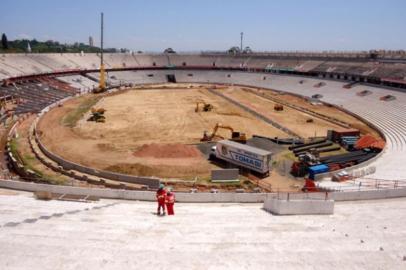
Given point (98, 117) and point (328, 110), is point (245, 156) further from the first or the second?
point (328, 110)

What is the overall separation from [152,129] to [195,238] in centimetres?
3304

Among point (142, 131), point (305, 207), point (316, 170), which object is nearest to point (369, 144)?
point (316, 170)

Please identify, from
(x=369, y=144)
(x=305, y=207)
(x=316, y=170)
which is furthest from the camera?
(x=369, y=144)

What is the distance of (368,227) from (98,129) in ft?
121

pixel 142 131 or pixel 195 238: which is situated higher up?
pixel 195 238

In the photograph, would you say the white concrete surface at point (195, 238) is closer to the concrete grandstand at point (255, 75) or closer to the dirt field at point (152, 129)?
the concrete grandstand at point (255, 75)

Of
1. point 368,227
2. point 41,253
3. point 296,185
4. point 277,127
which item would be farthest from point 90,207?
point 277,127

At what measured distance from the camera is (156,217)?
15.9 m

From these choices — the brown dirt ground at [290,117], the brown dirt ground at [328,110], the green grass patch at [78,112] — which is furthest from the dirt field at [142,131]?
the brown dirt ground at [328,110]

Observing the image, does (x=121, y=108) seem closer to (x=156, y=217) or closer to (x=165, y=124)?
(x=165, y=124)

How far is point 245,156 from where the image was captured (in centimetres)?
3097

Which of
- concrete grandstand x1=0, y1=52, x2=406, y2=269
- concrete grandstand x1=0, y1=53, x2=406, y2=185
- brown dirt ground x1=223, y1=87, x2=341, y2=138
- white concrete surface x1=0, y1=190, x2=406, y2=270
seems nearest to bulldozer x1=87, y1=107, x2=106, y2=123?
concrete grandstand x1=0, y1=52, x2=406, y2=269

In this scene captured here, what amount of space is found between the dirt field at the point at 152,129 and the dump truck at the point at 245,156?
1.23m

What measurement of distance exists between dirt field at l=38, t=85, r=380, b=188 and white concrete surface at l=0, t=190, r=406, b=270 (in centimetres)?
1319
